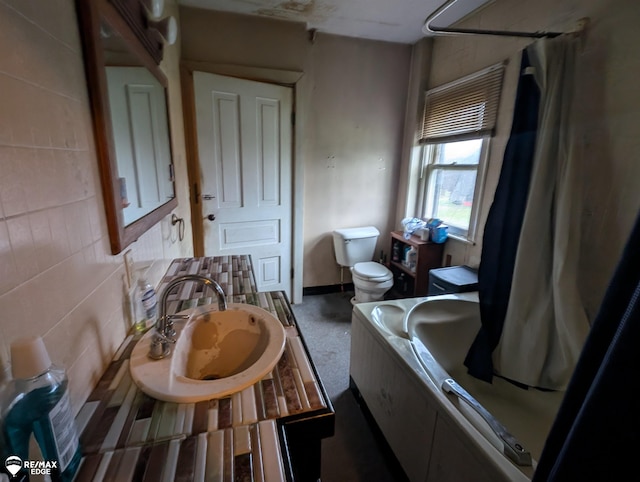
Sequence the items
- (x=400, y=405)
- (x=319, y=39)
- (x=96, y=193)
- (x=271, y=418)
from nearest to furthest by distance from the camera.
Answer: (x=271, y=418) → (x=96, y=193) → (x=400, y=405) → (x=319, y=39)

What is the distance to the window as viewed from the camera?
204cm

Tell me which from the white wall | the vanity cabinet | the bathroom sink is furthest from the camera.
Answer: the vanity cabinet

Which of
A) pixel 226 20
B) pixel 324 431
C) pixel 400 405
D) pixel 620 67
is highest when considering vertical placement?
pixel 226 20

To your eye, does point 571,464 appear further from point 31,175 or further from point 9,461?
point 31,175

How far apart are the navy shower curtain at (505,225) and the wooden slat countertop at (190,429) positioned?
119 centimetres

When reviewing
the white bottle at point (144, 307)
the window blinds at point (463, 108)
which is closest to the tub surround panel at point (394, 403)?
the white bottle at point (144, 307)

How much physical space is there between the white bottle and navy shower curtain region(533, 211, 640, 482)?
1097 millimetres

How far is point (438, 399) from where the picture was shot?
1.06 metres

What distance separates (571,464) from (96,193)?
1157 mm

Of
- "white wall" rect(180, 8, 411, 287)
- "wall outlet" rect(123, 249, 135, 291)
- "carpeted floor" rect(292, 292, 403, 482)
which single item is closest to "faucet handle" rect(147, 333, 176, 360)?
"wall outlet" rect(123, 249, 135, 291)

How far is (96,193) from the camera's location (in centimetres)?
72

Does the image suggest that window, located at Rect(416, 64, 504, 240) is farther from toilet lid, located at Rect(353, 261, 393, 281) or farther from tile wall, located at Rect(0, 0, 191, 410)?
tile wall, located at Rect(0, 0, 191, 410)

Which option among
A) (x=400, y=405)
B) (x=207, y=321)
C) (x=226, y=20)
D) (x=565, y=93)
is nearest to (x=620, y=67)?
(x=565, y=93)

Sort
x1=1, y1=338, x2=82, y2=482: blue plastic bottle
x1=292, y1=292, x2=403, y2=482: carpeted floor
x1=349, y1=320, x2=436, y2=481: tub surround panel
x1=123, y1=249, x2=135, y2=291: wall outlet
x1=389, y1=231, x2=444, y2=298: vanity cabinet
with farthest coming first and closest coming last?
x1=389, y1=231, x2=444, y2=298: vanity cabinet
x1=292, y1=292, x2=403, y2=482: carpeted floor
x1=349, y1=320, x2=436, y2=481: tub surround panel
x1=123, y1=249, x2=135, y2=291: wall outlet
x1=1, y1=338, x2=82, y2=482: blue plastic bottle
